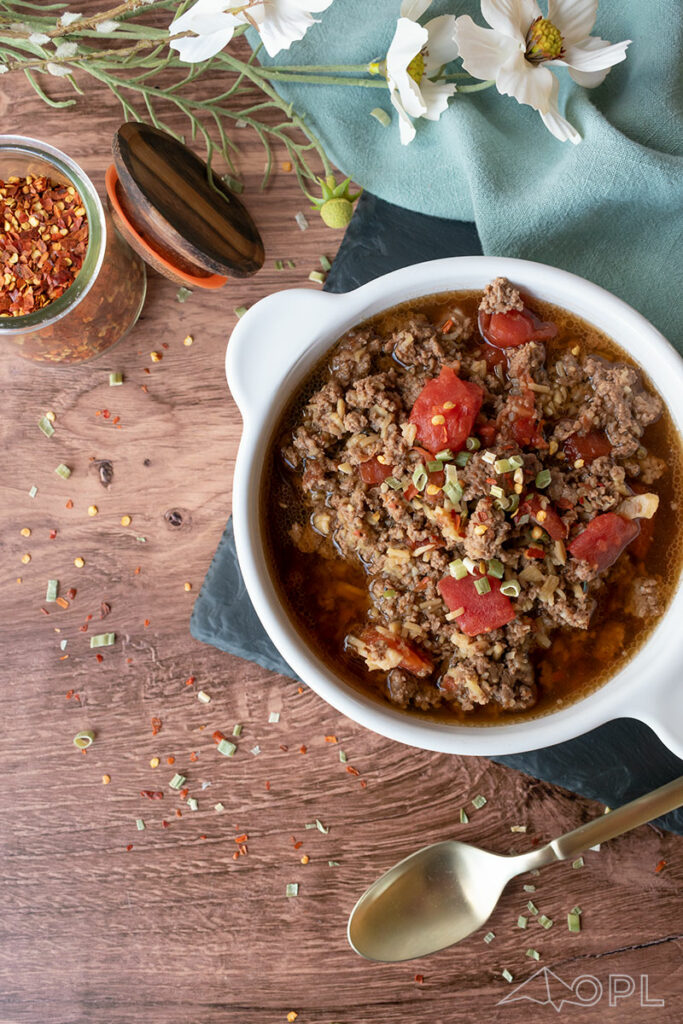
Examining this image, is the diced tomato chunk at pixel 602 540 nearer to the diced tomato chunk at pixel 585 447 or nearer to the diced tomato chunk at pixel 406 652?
the diced tomato chunk at pixel 585 447

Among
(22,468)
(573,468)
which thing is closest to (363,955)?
(573,468)

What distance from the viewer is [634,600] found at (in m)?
Result: 2.21

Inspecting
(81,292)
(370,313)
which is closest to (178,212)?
(81,292)

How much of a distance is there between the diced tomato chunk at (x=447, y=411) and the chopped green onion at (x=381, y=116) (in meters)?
0.90

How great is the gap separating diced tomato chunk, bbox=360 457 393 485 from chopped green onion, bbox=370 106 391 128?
1.09 meters

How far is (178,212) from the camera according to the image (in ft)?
7.73

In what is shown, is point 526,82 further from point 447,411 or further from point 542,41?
point 447,411

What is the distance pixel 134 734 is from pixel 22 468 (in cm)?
99

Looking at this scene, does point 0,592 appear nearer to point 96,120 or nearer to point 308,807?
point 308,807

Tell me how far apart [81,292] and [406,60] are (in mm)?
1132

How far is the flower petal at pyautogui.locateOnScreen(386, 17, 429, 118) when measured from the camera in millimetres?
1997

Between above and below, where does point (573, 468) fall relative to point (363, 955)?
above

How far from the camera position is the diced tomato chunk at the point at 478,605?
2.04 meters

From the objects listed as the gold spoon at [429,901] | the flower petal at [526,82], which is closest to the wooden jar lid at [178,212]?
the flower petal at [526,82]
